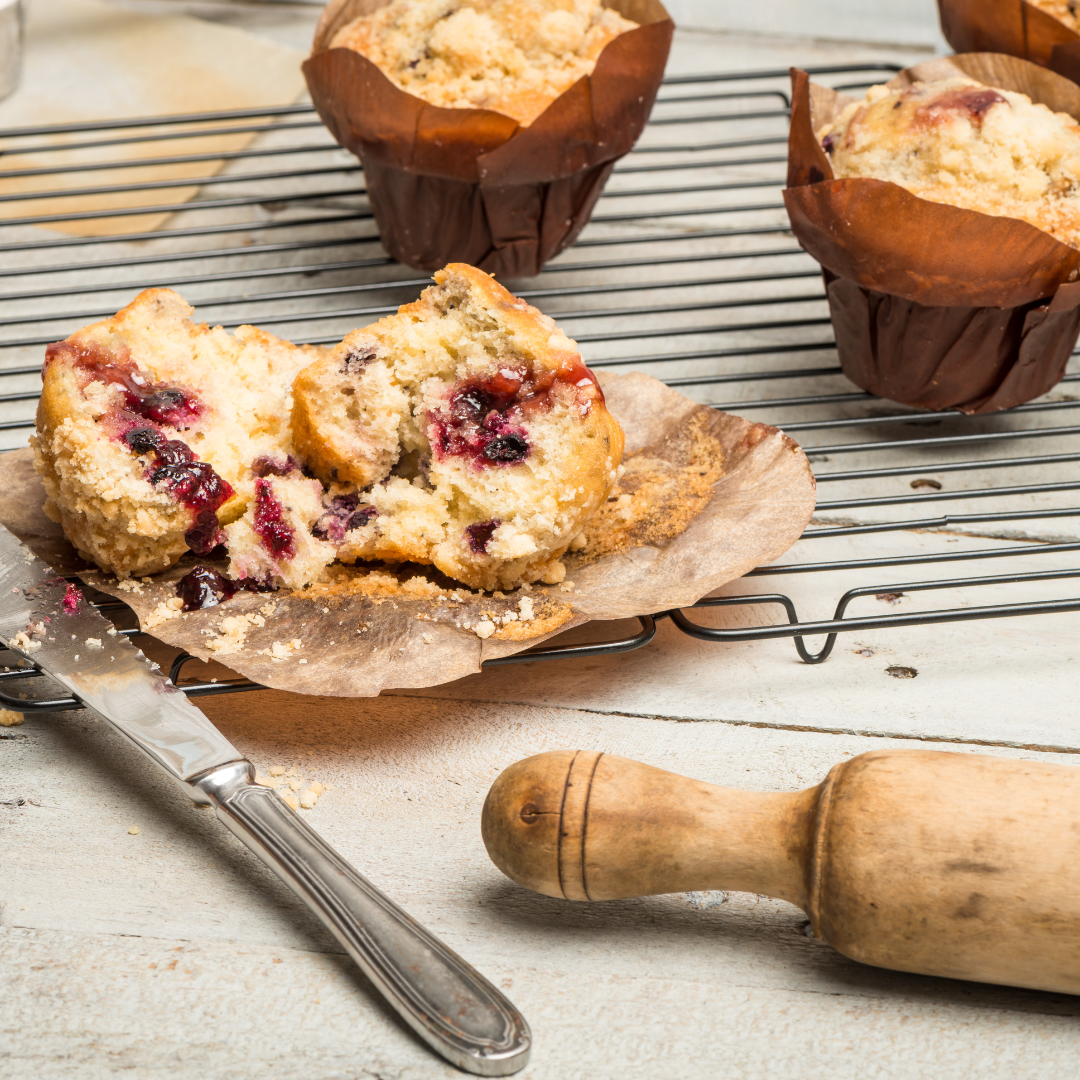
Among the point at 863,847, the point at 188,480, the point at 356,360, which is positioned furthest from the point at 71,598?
the point at 863,847

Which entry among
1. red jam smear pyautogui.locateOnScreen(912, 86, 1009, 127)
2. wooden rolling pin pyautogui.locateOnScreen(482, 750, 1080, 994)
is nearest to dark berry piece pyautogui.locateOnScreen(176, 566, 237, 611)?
wooden rolling pin pyautogui.locateOnScreen(482, 750, 1080, 994)

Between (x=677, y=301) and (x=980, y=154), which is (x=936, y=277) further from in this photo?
(x=677, y=301)

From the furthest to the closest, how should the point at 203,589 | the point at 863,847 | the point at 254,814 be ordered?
the point at 203,589 → the point at 254,814 → the point at 863,847

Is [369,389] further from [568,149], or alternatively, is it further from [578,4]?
[578,4]

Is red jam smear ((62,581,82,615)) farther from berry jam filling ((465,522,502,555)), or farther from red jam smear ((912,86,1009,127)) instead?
red jam smear ((912,86,1009,127))

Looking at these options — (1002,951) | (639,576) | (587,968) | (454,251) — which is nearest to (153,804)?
(587,968)

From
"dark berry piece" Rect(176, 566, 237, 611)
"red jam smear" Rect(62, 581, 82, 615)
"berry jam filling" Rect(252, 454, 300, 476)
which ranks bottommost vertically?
"dark berry piece" Rect(176, 566, 237, 611)
